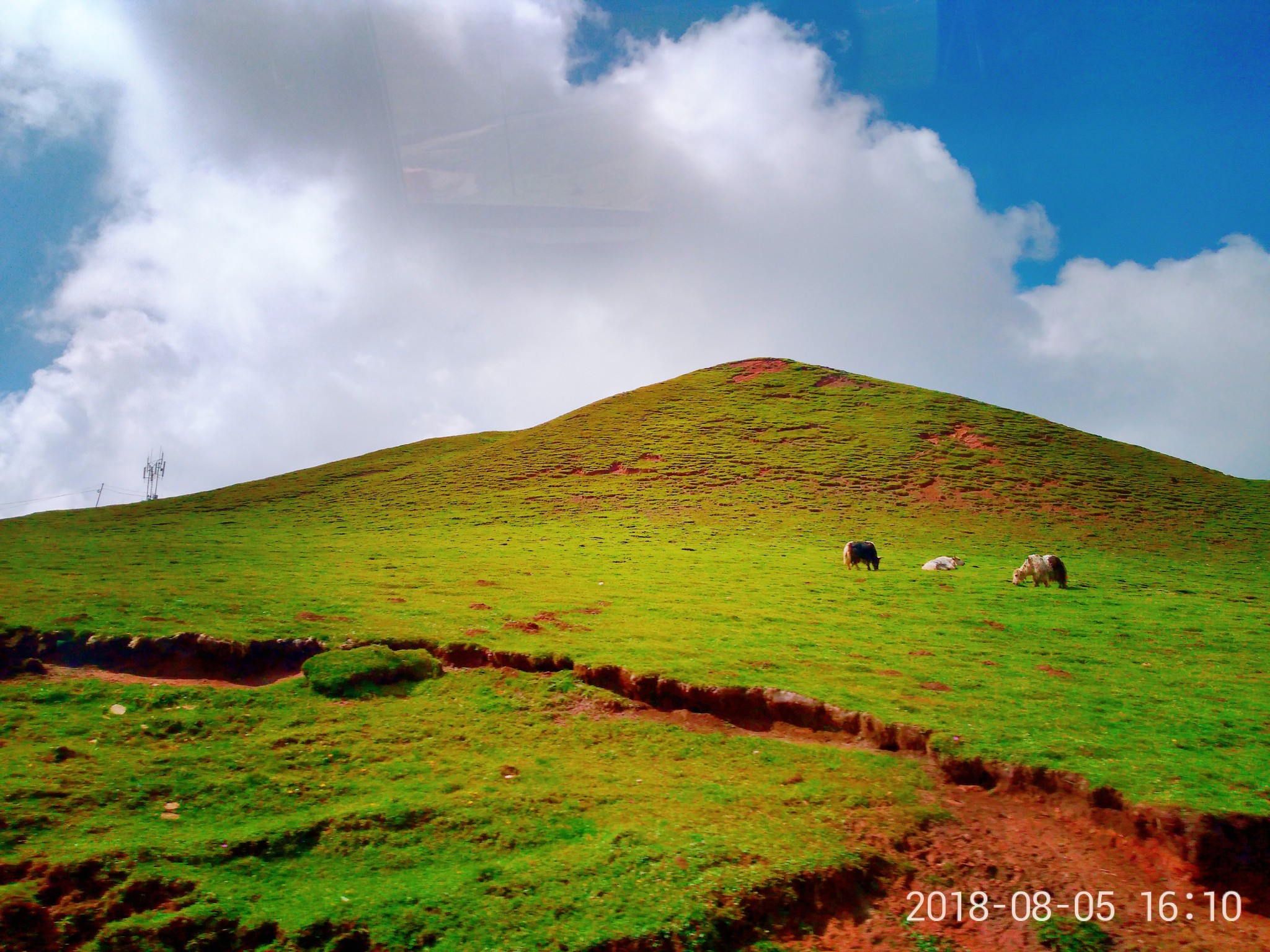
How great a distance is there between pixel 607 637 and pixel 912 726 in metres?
7.25

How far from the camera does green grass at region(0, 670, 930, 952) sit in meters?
7.42

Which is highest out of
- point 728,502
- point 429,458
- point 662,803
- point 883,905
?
point 429,458

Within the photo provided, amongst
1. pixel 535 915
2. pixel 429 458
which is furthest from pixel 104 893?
pixel 429 458

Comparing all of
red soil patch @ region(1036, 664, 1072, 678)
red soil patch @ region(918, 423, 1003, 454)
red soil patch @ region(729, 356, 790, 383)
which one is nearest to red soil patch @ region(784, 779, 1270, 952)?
red soil patch @ region(1036, 664, 1072, 678)

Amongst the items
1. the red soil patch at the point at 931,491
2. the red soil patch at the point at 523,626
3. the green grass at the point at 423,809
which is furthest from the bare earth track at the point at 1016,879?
the red soil patch at the point at 931,491

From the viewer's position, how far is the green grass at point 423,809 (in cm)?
742

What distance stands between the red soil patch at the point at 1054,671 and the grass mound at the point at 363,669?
44.6 ft

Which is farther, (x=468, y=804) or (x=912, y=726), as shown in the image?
(x=912, y=726)

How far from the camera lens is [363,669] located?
45.3 ft

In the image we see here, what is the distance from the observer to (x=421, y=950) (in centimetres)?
687

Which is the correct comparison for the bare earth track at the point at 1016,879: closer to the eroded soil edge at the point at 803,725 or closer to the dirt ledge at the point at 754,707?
the eroded soil edge at the point at 803,725

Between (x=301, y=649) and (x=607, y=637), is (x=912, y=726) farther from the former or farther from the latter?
(x=301, y=649)

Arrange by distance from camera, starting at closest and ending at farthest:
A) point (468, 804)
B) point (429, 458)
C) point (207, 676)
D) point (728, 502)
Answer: point (468, 804) → point (207, 676) → point (728, 502) → point (429, 458)

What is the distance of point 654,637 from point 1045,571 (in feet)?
59.6
